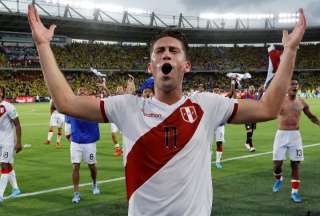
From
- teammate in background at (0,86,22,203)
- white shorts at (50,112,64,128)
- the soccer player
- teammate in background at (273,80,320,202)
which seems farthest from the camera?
white shorts at (50,112,64,128)

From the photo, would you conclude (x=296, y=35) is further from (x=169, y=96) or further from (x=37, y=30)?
(x=37, y=30)

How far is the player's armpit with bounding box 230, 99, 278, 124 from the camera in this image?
240cm

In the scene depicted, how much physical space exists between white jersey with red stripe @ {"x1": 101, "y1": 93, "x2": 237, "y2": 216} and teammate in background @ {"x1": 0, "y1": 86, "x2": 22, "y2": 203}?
6918 millimetres

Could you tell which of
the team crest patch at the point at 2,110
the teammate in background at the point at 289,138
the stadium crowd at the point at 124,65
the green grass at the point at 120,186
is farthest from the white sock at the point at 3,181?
the stadium crowd at the point at 124,65

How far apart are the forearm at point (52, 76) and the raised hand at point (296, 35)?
1.20m

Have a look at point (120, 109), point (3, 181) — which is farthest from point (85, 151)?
point (120, 109)

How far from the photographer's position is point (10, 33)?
60312 mm

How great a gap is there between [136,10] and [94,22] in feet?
33.3

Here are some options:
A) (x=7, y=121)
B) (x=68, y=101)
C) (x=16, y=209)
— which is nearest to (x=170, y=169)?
(x=68, y=101)

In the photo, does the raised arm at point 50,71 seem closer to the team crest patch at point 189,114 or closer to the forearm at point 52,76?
the forearm at point 52,76

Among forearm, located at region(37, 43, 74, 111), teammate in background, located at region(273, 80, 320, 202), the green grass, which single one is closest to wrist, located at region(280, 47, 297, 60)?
forearm, located at region(37, 43, 74, 111)

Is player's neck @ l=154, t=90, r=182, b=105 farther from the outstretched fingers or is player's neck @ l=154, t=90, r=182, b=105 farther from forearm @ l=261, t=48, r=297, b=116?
the outstretched fingers

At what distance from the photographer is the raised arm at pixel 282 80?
7.59 ft

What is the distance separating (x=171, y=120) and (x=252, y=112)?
46cm
